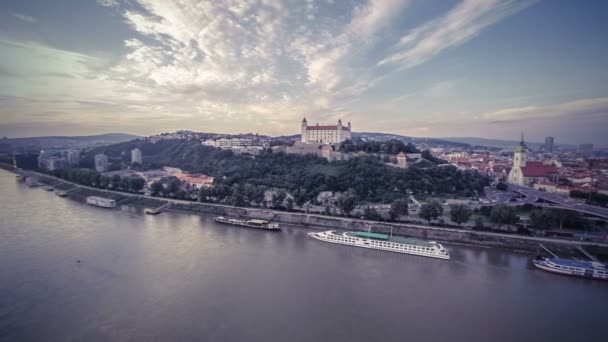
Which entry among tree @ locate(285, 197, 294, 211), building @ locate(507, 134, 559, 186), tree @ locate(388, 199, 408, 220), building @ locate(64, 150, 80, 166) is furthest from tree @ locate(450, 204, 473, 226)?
building @ locate(64, 150, 80, 166)

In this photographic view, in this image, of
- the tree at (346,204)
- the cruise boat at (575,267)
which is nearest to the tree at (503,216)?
the cruise boat at (575,267)

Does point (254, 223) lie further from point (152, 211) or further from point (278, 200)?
point (152, 211)

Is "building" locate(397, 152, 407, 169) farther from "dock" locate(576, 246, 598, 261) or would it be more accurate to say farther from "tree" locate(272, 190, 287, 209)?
"dock" locate(576, 246, 598, 261)

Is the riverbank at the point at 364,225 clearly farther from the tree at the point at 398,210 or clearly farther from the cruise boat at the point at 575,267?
the cruise boat at the point at 575,267

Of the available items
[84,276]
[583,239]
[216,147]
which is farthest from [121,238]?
[216,147]

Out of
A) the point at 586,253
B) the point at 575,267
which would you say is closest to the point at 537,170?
the point at 586,253

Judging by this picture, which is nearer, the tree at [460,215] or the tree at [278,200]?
the tree at [460,215]

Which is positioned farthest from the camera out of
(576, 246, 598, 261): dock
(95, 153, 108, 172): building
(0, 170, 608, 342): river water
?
(95, 153, 108, 172): building
